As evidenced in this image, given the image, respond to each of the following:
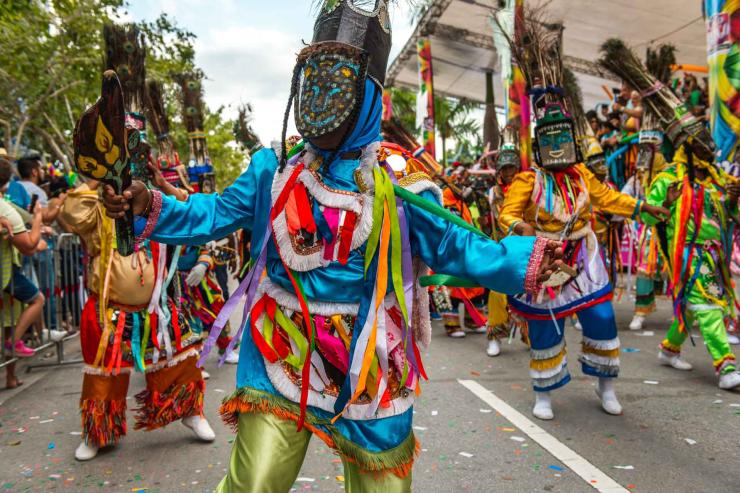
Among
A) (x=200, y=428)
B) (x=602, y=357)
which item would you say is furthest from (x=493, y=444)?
(x=200, y=428)

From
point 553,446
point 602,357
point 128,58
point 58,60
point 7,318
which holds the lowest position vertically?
point 553,446

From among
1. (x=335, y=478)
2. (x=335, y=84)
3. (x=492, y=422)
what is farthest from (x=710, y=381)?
(x=335, y=84)

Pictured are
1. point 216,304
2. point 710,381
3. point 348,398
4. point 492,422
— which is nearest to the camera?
point 348,398

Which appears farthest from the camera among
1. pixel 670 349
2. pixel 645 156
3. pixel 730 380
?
pixel 645 156

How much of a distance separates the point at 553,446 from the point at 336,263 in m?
2.54

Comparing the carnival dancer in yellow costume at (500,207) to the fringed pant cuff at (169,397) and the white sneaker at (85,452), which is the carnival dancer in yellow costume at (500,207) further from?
the white sneaker at (85,452)

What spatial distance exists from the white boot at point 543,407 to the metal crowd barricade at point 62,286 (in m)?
4.65

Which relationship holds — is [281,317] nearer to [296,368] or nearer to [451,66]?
[296,368]

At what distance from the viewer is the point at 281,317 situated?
2.24 meters

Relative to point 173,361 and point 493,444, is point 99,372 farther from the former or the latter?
point 493,444

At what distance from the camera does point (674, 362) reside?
235 inches

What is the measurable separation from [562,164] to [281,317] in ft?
10.1

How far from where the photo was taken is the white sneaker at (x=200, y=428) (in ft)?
14.0

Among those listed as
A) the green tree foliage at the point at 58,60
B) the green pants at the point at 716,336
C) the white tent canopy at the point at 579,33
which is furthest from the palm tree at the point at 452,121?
the green pants at the point at 716,336
